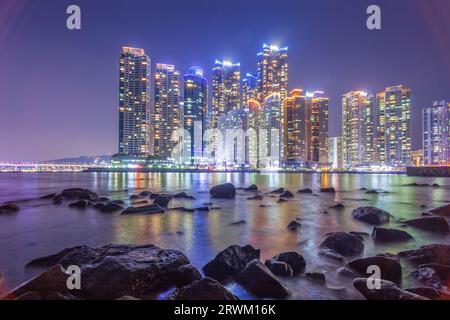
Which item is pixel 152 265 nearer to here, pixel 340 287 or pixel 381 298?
pixel 340 287

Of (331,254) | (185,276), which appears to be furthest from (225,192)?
(185,276)

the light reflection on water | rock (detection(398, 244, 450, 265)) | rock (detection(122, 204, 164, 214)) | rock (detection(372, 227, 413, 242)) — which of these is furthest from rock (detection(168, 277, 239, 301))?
rock (detection(122, 204, 164, 214))

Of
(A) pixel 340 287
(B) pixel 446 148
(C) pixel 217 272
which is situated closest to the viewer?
(A) pixel 340 287

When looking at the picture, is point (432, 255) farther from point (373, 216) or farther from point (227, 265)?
point (373, 216)

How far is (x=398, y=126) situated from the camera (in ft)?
624

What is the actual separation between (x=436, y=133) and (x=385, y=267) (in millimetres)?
193504

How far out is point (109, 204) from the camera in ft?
68.7

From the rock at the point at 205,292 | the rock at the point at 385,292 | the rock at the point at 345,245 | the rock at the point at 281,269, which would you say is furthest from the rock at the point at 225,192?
the rock at the point at 205,292

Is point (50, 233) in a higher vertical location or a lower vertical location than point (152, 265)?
lower

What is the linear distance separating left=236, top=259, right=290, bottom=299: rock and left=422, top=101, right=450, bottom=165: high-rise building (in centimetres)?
18579

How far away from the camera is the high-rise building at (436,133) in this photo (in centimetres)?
14962

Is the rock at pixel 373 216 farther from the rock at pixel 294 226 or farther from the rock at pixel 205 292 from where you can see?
the rock at pixel 205 292

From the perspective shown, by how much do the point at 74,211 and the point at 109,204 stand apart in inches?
113

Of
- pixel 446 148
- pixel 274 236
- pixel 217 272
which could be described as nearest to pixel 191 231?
pixel 274 236
